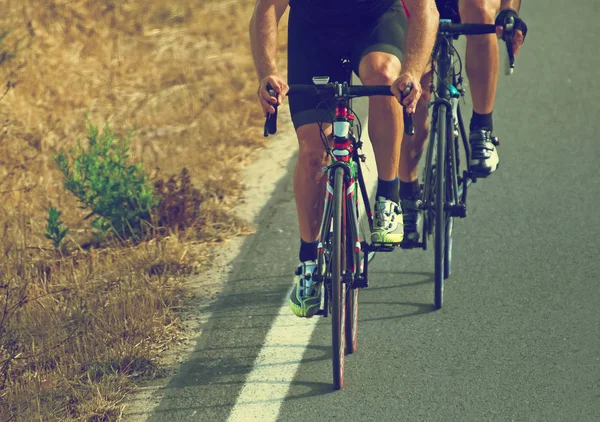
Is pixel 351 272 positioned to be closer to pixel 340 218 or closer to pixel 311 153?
pixel 340 218

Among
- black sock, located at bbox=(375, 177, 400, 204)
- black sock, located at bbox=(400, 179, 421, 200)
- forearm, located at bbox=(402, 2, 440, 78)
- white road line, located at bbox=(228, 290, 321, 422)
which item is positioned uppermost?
forearm, located at bbox=(402, 2, 440, 78)

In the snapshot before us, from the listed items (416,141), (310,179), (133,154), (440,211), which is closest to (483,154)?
(416,141)

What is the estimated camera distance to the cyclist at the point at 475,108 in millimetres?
5801

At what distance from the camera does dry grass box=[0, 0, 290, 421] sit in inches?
192

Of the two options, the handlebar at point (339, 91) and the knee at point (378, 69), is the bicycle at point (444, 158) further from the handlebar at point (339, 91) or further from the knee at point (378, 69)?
the handlebar at point (339, 91)

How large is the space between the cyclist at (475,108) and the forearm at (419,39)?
116 centimetres

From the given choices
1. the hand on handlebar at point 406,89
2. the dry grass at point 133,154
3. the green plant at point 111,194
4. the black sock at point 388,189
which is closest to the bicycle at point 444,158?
the black sock at point 388,189

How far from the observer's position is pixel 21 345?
16.6ft

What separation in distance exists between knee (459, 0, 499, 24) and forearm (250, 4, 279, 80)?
1.54m

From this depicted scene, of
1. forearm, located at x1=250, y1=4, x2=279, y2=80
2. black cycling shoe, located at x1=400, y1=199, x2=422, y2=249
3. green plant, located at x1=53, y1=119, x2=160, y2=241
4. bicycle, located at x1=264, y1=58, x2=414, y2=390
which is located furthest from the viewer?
green plant, located at x1=53, y1=119, x2=160, y2=241

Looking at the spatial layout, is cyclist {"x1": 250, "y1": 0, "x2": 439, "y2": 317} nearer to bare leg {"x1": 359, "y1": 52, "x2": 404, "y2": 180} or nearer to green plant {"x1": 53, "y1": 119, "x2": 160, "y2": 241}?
bare leg {"x1": 359, "y1": 52, "x2": 404, "y2": 180}

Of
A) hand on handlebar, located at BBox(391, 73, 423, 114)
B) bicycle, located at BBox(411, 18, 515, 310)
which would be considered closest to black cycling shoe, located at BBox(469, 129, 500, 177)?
bicycle, located at BBox(411, 18, 515, 310)

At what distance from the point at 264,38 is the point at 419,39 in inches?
27.2

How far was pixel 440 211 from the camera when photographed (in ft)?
17.8
